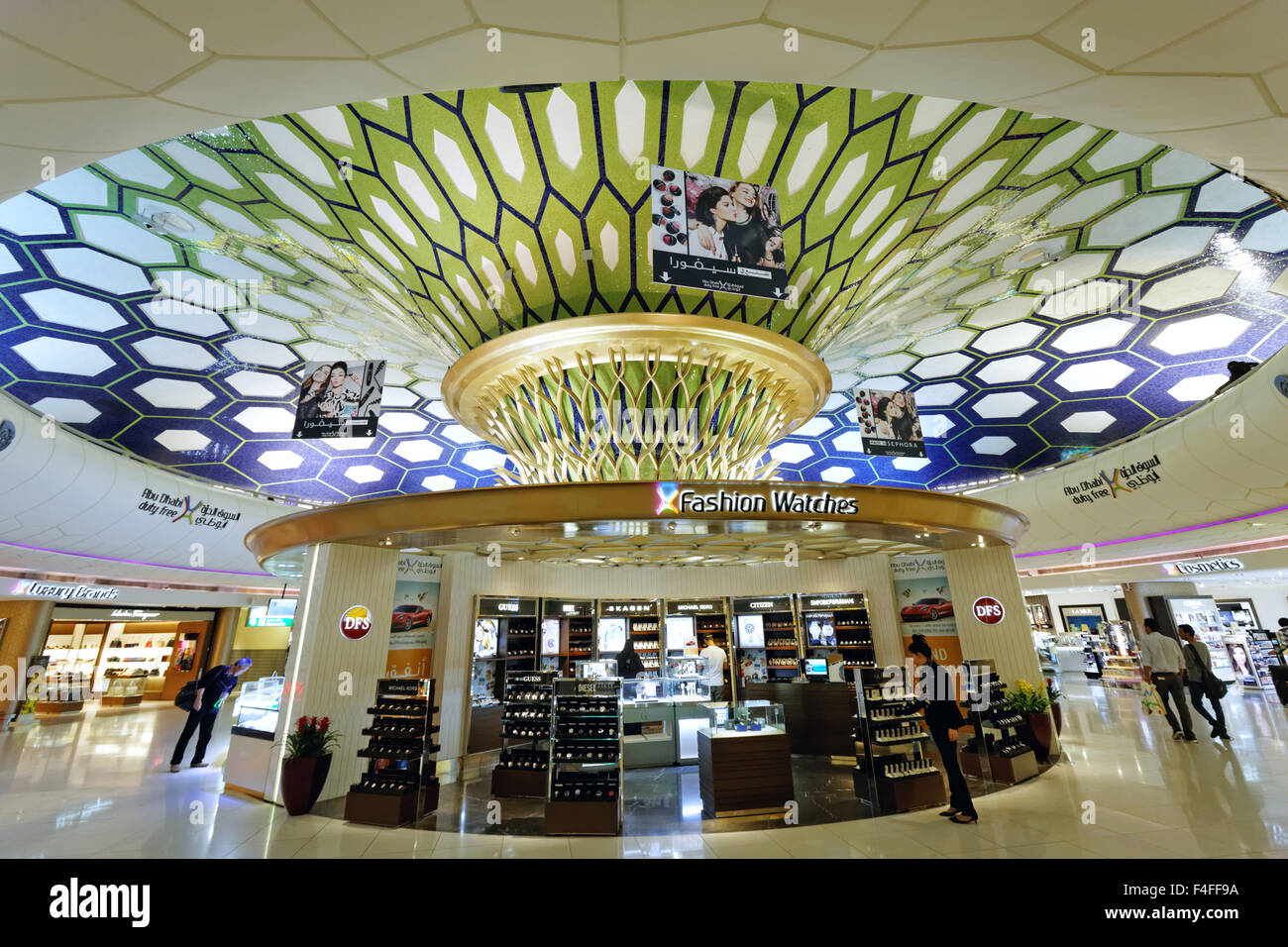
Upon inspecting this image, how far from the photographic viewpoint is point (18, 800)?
6.12 meters

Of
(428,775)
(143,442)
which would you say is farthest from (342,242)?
(143,442)

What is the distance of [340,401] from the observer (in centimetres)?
709

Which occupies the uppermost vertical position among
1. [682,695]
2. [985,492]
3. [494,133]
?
[494,133]

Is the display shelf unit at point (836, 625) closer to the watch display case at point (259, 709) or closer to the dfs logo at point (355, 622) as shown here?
the dfs logo at point (355, 622)

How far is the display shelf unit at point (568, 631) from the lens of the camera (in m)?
10.9

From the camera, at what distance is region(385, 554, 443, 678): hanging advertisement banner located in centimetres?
912

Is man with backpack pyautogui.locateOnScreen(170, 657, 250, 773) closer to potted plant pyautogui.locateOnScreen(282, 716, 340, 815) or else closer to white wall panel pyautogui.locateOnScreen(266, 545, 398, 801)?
white wall panel pyautogui.locateOnScreen(266, 545, 398, 801)

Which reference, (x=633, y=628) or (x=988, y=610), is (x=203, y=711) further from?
(x=988, y=610)

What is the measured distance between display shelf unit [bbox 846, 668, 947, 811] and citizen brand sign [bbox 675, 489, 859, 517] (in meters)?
1.81

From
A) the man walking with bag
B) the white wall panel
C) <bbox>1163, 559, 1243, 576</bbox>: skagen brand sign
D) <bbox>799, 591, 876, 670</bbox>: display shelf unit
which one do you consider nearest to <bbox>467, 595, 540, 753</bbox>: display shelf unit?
the white wall panel

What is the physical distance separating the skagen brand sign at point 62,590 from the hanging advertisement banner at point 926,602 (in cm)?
1772

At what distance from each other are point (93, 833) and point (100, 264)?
7093 millimetres

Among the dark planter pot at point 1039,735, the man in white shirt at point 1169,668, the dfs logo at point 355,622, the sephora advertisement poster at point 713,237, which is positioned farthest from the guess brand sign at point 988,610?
the dfs logo at point 355,622

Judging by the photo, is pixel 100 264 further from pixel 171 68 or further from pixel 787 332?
pixel 787 332
